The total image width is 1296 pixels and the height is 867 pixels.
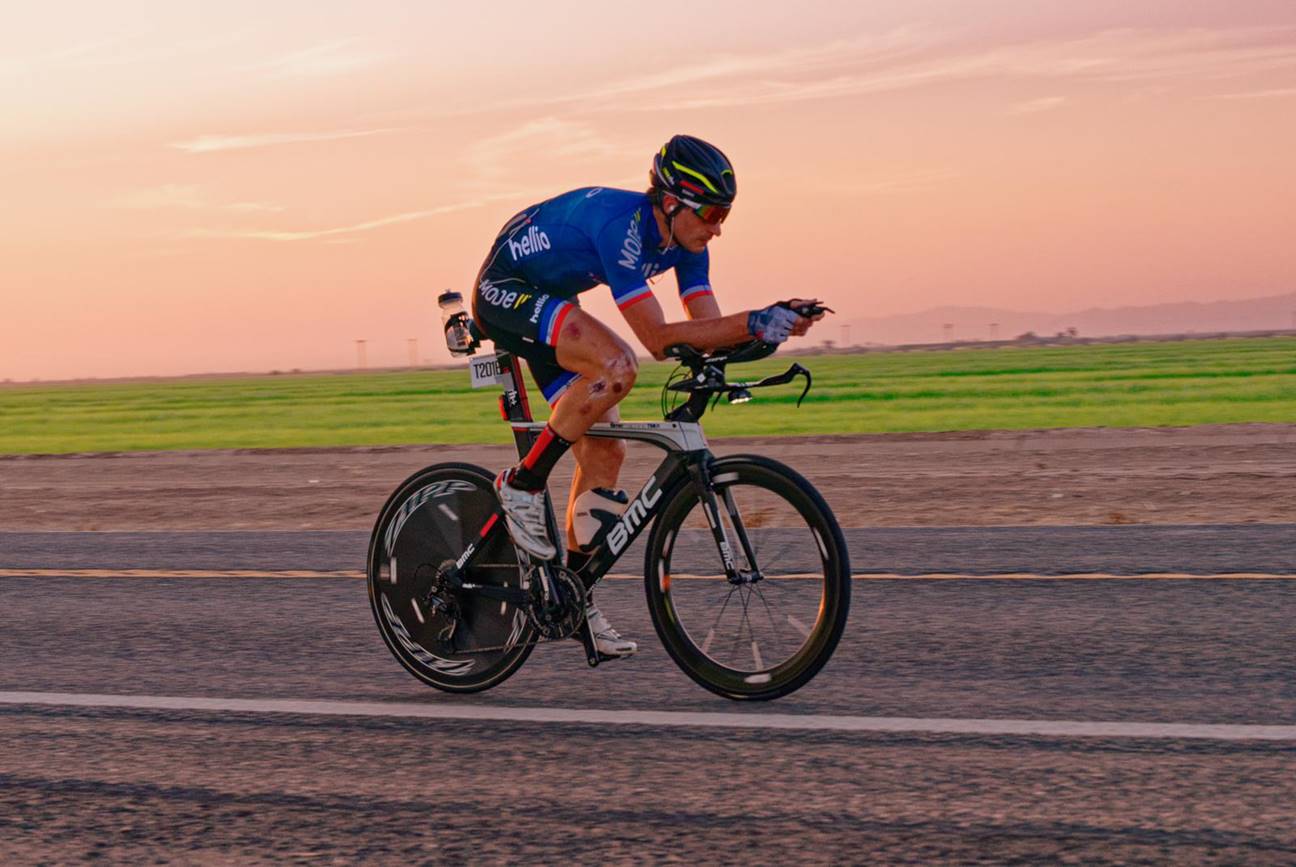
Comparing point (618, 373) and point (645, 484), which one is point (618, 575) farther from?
point (618, 373)

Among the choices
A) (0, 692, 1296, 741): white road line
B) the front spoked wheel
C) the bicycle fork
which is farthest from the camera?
the bicycle fork

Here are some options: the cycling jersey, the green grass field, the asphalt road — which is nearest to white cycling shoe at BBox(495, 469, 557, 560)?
the cycling jersey

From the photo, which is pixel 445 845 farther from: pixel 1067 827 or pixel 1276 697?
pixel 1276 697

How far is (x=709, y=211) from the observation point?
5043 millimetres

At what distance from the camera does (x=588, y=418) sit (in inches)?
205

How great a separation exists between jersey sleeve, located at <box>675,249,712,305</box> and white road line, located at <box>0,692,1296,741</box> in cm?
149

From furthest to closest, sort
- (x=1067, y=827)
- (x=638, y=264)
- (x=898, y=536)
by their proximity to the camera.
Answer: (x=898, y=536), (x=638, y=264), (x=1067, y=827)

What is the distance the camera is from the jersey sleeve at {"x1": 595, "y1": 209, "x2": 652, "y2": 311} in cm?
500

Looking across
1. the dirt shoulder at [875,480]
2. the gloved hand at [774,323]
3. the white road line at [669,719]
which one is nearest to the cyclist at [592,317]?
the gloved hand at [774,323]

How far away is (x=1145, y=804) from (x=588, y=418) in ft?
7.39

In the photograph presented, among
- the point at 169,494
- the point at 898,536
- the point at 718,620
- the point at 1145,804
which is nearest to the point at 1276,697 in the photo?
the point at 1145,804

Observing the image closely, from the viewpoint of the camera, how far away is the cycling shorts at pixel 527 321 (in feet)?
17.4

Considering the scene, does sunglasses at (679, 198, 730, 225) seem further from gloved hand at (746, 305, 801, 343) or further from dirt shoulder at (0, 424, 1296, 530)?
dirt shoulder at (0, 424, 1296, 530)

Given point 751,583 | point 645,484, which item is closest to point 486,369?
point 645,484
